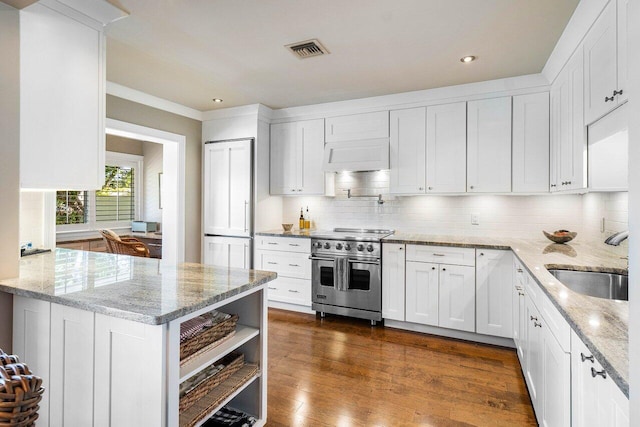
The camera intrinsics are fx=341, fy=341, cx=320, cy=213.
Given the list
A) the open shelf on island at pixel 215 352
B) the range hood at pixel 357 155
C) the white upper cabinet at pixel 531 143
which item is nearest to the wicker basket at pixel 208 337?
the open shelf on island at pixel 215 352

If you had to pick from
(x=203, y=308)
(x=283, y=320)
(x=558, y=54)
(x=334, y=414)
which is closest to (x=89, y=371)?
(x=203, y=308)

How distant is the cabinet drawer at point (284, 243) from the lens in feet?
13.3

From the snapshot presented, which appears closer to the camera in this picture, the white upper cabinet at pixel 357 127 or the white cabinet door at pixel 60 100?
the white cabinet door at pixel 60 100

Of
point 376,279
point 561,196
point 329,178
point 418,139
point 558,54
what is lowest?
point 376,279

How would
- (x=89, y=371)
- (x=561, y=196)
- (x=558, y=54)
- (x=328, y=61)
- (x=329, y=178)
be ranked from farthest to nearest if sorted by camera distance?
1. (x=329, y=178)
2. (x=561, y=196)
3. (x=328, y=61)
4. (x=558, y=54)
5. (x=89, y=371)

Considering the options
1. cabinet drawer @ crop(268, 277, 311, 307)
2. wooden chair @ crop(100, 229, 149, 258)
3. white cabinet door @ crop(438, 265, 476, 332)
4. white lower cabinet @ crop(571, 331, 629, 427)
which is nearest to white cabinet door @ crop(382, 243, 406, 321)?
white cabinet door @ crop(438, 265, 476, 332)

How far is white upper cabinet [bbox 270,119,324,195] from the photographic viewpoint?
4320mm

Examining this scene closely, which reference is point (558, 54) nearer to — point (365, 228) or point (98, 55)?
point (365, 228)

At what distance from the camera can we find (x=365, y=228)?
4.35 meters

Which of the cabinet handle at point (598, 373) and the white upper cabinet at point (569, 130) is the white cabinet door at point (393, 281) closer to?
the white upper cabinet at point (569, 130)

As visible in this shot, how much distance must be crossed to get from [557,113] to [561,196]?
0.92 metres

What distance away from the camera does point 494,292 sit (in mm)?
3156

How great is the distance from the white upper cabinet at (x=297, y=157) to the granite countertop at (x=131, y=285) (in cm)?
247

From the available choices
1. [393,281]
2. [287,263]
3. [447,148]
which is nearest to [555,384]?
[393,281]
